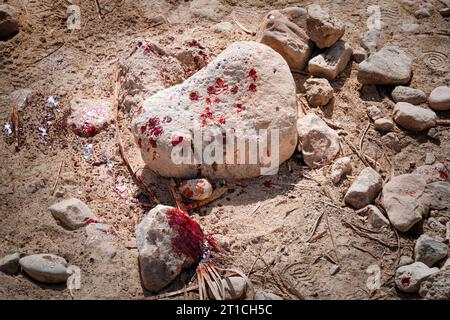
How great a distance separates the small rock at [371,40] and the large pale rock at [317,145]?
1071 millimetres

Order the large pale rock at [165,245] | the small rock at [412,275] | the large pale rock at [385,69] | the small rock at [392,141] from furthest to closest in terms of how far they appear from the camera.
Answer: the large pale rock at [385,69]
the small rock at [392,141]
the large pale rock at [165,245]
the small rock at [412,275]

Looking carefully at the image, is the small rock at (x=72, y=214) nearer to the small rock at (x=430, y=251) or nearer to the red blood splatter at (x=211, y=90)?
the red blood splatter at (x=211, y=90)

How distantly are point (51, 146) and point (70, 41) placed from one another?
1.16m

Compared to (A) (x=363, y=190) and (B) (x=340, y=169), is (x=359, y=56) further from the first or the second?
(A) (x=363, y=190)

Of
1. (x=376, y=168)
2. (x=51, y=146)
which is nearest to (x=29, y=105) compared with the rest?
(x=51, y=146)

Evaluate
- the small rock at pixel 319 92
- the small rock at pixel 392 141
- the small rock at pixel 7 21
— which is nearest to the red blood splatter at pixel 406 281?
the small rock at pixel 392 141

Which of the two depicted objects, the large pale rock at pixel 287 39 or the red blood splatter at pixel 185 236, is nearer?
the red blood splatter at pixel 185 236

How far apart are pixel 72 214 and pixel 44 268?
42 centimetres

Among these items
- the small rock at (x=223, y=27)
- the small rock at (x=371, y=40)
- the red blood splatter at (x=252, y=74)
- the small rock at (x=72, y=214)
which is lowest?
the small rock at (x=72, y=214)

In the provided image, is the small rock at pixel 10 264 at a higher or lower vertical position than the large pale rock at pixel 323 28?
lower

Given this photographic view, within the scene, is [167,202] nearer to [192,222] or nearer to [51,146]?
[192,222]

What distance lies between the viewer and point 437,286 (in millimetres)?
2949

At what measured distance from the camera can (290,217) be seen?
3506 mm

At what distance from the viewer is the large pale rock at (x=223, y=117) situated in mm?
3561
